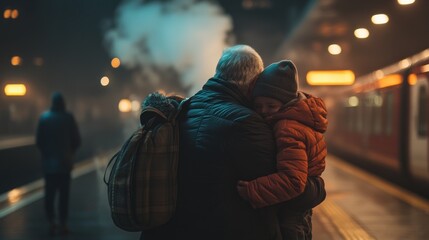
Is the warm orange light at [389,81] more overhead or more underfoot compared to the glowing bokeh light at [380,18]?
more underfoot

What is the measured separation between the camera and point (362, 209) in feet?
31.4

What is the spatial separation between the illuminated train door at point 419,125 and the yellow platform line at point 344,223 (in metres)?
3.03

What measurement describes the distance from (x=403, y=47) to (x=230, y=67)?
21213mm

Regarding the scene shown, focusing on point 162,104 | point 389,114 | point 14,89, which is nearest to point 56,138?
point 162,104

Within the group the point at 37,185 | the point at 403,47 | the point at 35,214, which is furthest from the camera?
the point at 403,47

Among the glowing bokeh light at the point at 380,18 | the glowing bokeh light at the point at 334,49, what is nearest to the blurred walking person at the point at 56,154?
the glowing bokeh light at the point at 380,18

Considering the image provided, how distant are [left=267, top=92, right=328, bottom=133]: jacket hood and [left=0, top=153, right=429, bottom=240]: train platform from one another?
4702 millimetres

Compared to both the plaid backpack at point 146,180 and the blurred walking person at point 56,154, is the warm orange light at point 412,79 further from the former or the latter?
the plaid backpack at point 146,180

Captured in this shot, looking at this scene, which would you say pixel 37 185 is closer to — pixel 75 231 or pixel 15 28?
pixel 15 28

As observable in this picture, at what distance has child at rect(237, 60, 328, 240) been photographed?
243 centimetres

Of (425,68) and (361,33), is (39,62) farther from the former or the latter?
(425,68)

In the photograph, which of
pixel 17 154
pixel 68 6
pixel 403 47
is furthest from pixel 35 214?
pixel 403 47

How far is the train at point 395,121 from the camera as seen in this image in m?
12.6

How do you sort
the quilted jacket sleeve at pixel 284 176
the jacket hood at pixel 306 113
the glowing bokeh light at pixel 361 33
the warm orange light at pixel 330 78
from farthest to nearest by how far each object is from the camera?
the warm orange light at pixel 330 78 < the glowing bokeh light at pixel 361 33 < the jacket hood at pixel 306 113 < the quilted jacket sleeve at pixel 284 176
